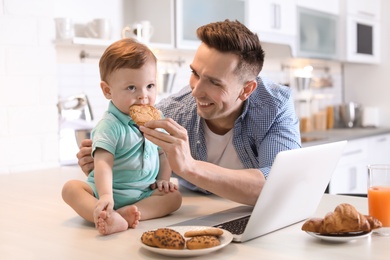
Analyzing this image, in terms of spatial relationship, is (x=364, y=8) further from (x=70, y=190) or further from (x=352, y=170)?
(x=70, y=190)

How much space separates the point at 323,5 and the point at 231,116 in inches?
114

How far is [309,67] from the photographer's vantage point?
4.79m

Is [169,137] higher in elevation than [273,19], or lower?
lower

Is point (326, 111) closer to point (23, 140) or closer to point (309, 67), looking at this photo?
point (309, 67)

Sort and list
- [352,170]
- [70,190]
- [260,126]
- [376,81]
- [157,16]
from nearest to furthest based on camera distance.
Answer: [70,190] < [260,126] < [157,16] < [352,170] < [376,81]

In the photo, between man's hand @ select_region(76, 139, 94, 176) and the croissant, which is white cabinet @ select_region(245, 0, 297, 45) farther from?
the croissant

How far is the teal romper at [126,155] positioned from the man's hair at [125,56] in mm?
120

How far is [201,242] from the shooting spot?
1.19 meters

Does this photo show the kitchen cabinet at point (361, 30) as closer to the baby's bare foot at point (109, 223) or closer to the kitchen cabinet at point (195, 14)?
the kitchen cabinet at point (195, 14)

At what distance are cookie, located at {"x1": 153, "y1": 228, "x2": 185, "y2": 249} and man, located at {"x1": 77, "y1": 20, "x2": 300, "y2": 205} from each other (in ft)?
0.95

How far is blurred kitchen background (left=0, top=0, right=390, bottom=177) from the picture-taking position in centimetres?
251

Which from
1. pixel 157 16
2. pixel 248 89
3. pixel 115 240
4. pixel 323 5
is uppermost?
pixel 323 5

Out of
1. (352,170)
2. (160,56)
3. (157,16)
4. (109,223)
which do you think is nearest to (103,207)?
(109,223)

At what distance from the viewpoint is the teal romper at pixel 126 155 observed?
59.5 inches
